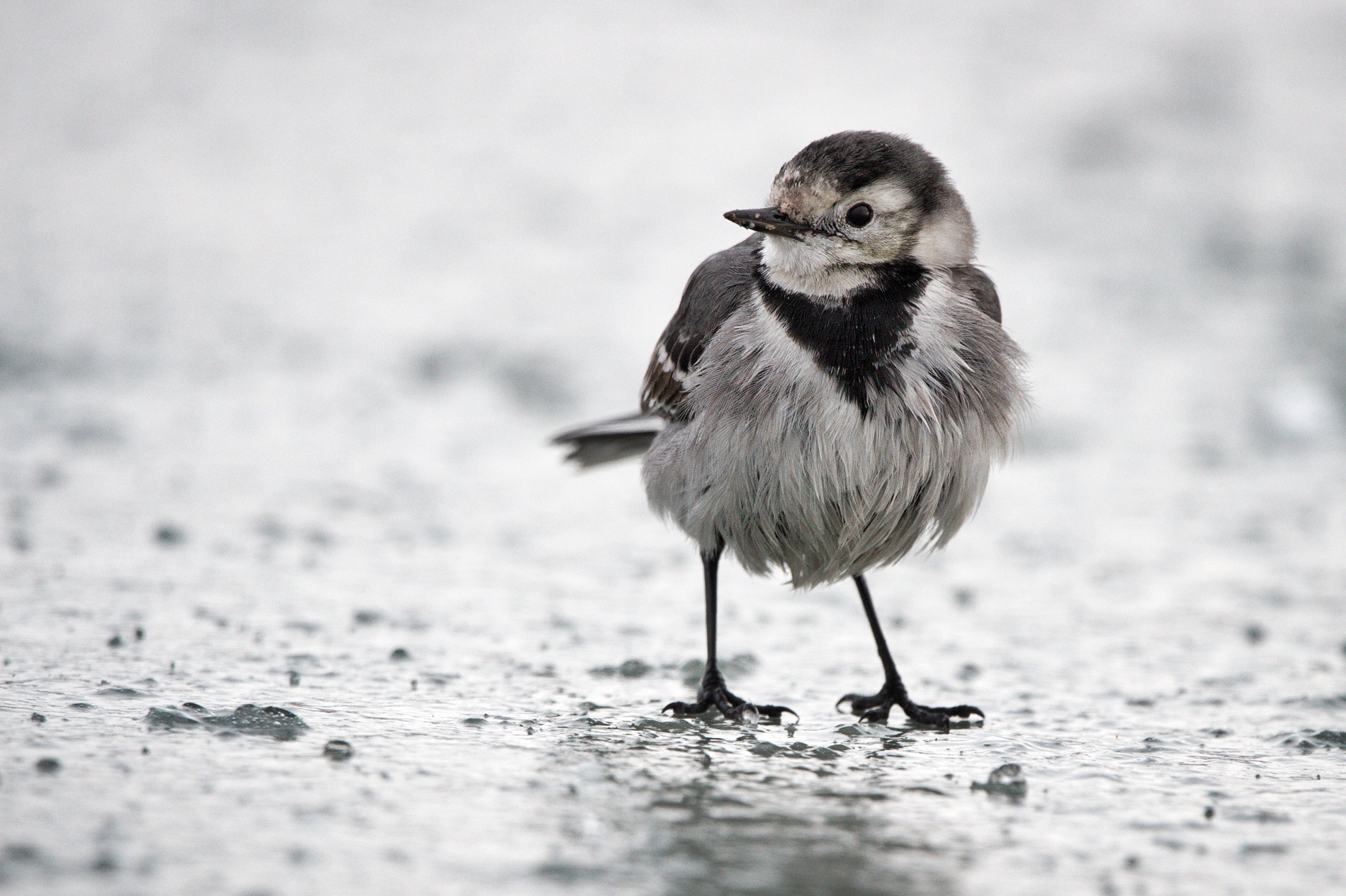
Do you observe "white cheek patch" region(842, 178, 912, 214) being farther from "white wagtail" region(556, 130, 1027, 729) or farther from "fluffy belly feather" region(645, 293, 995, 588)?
"fluffy belly feather" region(645, 293, 995, 588)

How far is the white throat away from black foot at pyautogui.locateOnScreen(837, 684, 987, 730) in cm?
118

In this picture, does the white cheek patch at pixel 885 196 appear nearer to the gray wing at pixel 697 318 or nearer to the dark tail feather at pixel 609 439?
the gray wing at pixel 697 318

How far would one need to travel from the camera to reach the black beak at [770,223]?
13.6 ft

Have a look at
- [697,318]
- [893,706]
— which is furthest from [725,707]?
[697,318]

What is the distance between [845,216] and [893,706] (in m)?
1.45

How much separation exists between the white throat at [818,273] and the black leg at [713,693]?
84cm

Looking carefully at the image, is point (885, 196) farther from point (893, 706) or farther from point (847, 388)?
point (893, 706)

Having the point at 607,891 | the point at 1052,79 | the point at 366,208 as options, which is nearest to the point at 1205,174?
the point at 1052,79

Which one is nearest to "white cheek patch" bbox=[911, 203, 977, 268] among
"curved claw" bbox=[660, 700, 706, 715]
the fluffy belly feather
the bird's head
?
the bird's head

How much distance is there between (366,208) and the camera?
10.9 m

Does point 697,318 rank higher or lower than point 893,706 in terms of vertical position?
higher

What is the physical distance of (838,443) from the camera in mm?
3969

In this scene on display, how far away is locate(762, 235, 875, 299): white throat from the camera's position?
4.17 m

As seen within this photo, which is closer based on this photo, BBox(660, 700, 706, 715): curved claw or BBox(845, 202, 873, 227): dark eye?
BBox(660, 700, 706, 715): curved claw
